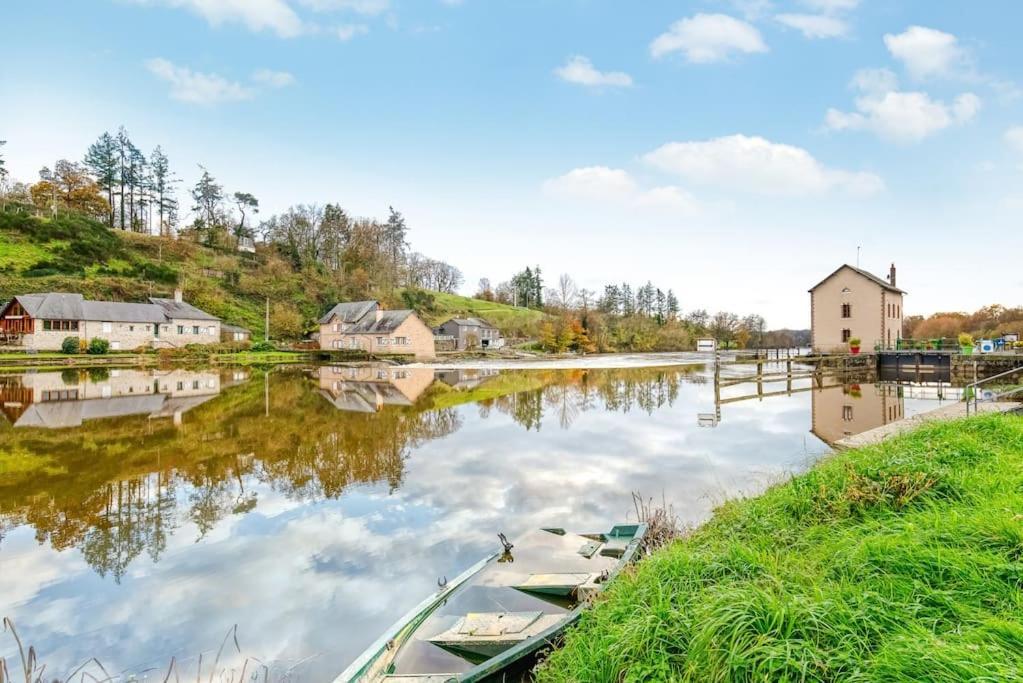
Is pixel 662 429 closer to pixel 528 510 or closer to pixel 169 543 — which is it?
pixel 528 510

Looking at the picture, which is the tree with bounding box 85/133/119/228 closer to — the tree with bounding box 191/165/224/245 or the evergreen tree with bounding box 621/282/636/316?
the tree with bounding box 191/165/224/245

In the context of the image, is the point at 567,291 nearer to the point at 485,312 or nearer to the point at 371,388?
the point at 485,312

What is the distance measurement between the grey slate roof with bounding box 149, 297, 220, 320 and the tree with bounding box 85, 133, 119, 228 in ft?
112

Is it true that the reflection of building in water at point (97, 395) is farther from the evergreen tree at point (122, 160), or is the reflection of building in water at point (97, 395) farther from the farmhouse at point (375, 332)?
the evergreen tree at point (122, 160)

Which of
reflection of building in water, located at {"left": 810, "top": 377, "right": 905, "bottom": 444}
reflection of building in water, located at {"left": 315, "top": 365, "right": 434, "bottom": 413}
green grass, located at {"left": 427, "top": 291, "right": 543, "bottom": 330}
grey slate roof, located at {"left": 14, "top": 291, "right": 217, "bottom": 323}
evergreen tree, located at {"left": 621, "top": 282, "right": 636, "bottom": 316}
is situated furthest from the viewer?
evergreen tree, located at {"left": 621, "top": 282, "right": 636, "bottom": 316}

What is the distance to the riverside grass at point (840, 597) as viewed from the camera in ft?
9.68

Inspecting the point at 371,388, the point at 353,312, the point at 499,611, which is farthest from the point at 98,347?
the point at 499,611

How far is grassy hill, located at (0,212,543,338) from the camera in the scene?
180ft

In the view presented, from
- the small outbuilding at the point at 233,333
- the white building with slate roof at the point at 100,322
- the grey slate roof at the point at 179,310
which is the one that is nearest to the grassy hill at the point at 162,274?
the small outbuilding at the point at 233,333

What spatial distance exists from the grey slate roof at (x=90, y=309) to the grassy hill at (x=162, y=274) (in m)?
7.51

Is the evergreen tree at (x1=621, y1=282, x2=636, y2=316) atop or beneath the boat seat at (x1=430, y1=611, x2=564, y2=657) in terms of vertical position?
atop

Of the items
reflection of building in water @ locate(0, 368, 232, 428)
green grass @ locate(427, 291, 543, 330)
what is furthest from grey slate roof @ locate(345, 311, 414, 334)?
reflection of building in water @ locate(0, 368, 232, 428)

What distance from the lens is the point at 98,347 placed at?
4288 centimetres

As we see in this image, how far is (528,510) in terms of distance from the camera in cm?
884
